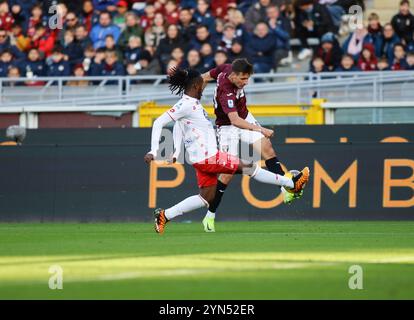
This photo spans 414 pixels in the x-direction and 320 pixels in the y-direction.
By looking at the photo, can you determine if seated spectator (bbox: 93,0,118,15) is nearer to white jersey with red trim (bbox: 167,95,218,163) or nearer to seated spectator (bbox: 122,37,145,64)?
seated spectator (bbox: 122,37,145,64)

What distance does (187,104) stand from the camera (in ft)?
44.0

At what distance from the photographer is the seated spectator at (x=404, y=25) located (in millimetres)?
20828

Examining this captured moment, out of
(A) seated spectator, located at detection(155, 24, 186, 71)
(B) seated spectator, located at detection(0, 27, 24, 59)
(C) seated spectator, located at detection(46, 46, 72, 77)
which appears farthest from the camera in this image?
(B) seated spectator, located at detection(0, 27, 24, 59)

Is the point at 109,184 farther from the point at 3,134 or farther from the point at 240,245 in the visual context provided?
the point at 240,245

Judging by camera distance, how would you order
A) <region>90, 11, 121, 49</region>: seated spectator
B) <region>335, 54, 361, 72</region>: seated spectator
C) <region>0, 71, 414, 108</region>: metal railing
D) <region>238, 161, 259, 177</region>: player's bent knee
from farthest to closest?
<region>90, 11, 121, 49</region>: seated spectator < <region>335, 54, 361, 72</region>: seated spectator < <region>0, 71, 414, 108</region>: metal railing < <region>238, 161, 259, 177</region>: player's bent knee

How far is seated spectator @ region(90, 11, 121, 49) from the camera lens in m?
22.8

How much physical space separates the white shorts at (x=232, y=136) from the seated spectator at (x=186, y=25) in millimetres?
7254

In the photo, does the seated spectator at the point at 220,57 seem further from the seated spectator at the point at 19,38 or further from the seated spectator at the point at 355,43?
the seated spectator at the point at 19,38

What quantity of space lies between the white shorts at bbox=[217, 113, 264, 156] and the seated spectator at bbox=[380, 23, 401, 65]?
6679 millimetres

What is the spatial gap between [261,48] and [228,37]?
0.70 meters

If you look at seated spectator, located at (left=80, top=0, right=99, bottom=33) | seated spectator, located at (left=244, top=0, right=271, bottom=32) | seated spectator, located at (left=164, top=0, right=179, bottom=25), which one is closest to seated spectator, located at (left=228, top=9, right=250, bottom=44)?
seated spectator, located at (left=244, top=0, right=271, bottom=32)
